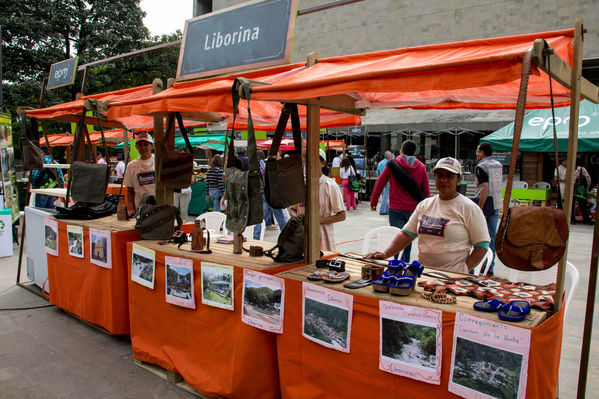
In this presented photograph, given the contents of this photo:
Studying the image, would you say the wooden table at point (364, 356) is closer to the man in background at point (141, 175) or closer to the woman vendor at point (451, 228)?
the woman vendor at point (451, 228)

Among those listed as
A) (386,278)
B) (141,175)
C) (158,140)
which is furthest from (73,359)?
(386,278)

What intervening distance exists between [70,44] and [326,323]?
28.1 metres

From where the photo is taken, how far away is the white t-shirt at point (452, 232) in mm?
3408

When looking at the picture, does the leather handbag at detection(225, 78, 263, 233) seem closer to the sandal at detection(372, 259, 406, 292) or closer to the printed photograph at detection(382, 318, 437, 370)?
the sandal at detection(372, 259, 406, 292)

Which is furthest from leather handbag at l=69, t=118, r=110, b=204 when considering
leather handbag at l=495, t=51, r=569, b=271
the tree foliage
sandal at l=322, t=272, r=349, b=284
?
the tree foliage

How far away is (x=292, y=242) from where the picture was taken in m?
3.38

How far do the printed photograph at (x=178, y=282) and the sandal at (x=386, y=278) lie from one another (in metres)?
1.49

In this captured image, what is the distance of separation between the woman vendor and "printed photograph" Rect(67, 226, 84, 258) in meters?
3.34

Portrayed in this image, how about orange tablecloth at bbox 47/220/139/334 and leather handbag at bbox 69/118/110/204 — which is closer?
orange tablecloth at bbox 47/220/139/334

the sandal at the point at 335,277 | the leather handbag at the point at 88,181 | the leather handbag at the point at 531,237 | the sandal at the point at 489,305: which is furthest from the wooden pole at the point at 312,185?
the leather handbag at the point at 88,181

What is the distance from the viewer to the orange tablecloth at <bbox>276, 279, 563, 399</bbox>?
207cm

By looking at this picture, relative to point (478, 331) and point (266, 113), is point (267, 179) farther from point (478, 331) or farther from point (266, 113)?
point (266, 113)

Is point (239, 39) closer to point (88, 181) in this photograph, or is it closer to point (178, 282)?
point (88, 181)

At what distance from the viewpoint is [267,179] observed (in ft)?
10.1
